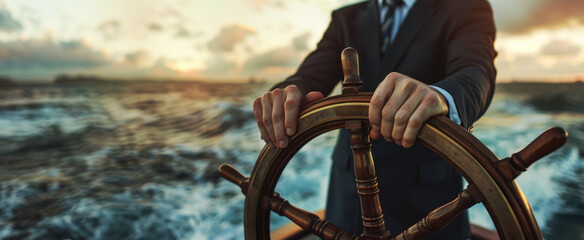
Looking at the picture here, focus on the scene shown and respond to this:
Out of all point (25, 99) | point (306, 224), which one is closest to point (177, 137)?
point (25, 99)

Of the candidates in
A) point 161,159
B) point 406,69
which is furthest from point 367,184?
point 161,159

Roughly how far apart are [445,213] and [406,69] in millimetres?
690

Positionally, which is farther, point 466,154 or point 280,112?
point 280,112

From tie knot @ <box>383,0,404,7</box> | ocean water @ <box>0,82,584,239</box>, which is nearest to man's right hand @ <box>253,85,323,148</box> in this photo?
tie knot @ <box>383,0,404,7</box>

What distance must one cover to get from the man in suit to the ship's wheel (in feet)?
0.94

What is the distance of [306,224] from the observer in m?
0.69

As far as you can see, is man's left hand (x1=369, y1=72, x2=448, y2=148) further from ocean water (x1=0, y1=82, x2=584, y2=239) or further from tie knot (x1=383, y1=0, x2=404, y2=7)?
ocean water (x1=0, y1=82, x2=584, y2=239)

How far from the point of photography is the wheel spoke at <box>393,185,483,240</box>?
50 centimetres

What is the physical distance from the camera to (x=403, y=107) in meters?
0.52

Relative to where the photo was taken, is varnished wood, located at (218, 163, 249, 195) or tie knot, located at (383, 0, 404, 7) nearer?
varnished wood, located at (218, 163, 249, 195)

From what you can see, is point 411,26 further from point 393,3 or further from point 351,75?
point 351,75

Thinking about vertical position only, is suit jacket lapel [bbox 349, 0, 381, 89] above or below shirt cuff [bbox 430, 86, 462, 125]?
above

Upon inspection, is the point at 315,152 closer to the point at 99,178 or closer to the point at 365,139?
the point at 99,178

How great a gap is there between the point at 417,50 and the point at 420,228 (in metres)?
0.71
